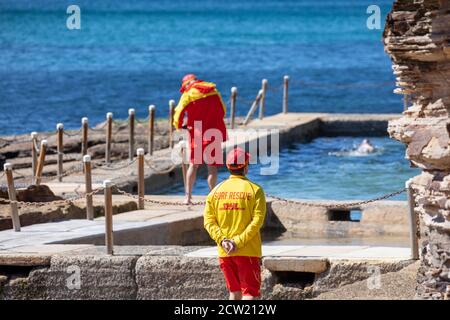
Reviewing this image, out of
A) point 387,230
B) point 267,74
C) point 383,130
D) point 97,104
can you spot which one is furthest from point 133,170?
point 267,74

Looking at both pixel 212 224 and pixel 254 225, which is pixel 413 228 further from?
pixel 212 224

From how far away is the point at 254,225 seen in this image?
11133 mm

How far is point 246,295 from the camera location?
37.1ft

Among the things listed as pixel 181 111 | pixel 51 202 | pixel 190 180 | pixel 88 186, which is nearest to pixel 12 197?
pixel 51 202

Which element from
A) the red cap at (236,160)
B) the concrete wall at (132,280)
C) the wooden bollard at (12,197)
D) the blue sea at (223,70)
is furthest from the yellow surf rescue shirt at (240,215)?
the blue sea at (223,70)

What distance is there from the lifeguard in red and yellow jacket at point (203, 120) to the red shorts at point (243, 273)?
5.04m

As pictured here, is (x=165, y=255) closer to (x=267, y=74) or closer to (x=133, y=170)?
(x=133, y=170)

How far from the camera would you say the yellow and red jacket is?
16.3 meters

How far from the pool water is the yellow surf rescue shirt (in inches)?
345

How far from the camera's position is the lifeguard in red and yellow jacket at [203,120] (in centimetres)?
1634

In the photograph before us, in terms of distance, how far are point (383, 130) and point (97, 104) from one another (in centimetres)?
2293

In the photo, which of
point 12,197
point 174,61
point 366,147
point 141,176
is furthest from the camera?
point 174,61

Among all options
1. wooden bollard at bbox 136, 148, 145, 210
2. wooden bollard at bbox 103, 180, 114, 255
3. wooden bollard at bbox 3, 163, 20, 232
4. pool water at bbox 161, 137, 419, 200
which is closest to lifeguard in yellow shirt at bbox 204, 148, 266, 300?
wooden bollard at bbox 103, 180, 114, 255

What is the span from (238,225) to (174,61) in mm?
60364
